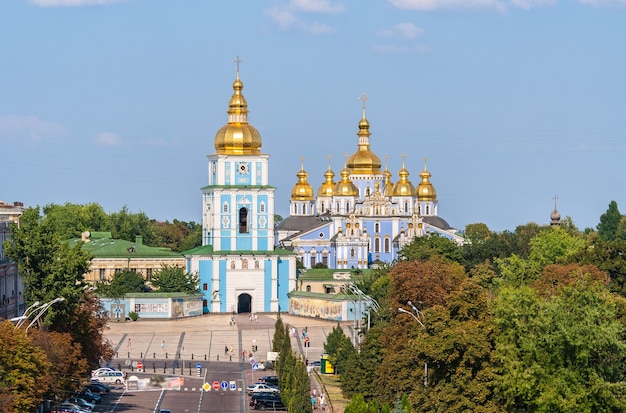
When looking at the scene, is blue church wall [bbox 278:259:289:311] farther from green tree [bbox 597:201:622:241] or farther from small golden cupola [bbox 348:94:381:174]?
green tree [bbox 597:201:622:241]

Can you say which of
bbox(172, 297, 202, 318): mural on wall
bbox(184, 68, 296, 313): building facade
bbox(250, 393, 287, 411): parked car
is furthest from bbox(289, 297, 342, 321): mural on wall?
bbox(250, 393, 287, 411): parked car

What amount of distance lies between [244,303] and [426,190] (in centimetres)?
5060

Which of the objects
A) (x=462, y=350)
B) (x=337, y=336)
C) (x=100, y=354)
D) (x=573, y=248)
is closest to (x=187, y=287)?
(x=573, y=248)

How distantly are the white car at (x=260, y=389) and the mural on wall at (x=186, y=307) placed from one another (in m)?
39.7

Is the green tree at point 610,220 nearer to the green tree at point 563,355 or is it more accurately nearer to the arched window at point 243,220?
the arched window at point 243,220

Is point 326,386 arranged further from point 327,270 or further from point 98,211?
point 98,211

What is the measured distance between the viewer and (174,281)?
130 metres

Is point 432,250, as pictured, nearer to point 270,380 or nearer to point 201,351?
point 201,351

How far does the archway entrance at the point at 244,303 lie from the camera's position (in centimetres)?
13362

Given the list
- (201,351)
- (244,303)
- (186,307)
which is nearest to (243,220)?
(244,303)

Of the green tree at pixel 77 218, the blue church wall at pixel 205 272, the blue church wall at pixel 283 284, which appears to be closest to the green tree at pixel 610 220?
the green tree at pixel 77 218

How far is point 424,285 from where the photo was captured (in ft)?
273

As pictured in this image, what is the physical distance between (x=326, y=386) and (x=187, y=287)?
44.4 meters

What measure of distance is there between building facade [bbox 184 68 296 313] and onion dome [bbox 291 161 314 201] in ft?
150
